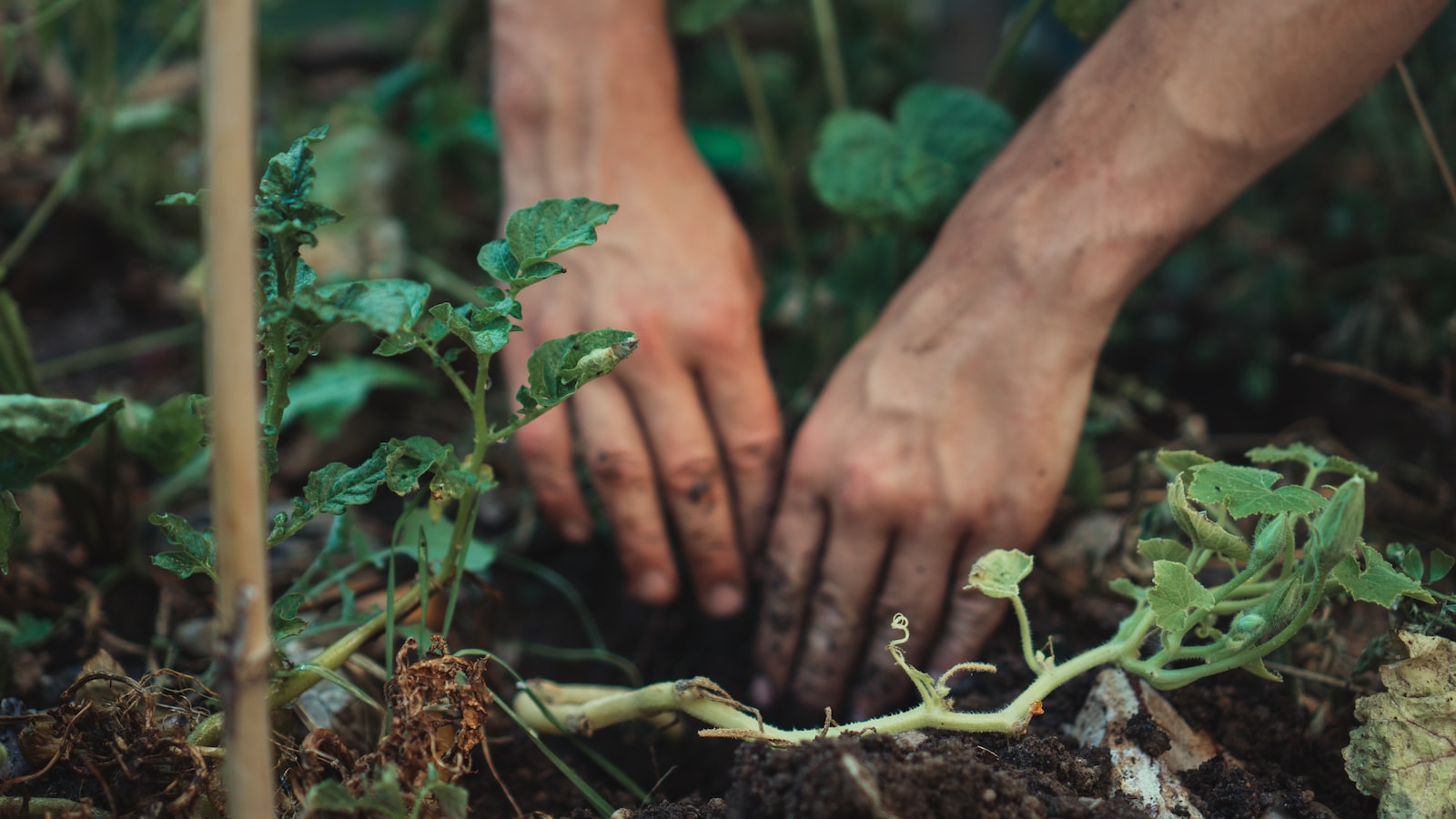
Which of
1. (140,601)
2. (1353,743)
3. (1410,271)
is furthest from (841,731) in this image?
(1410,271)

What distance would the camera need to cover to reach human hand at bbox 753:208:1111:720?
1.17 m

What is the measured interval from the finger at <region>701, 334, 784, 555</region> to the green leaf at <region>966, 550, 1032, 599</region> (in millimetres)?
492

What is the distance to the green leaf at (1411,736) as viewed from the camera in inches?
33.3

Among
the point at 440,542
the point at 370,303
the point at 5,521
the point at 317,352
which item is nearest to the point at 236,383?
the point at 370,303

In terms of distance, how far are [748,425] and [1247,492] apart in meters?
0.65

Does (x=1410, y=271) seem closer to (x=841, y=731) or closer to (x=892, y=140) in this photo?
(x=892, y=140)

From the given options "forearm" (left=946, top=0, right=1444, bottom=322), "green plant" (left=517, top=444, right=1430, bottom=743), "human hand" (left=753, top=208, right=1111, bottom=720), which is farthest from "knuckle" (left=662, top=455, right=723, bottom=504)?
"forearm" (left=946, top=0, right=1444, bottom=322)

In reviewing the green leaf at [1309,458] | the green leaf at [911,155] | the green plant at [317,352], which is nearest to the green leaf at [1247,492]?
the green leaf at [1309,458]

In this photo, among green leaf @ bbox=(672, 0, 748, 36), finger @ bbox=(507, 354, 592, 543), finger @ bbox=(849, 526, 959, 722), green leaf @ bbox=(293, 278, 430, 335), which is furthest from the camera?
green leaf @ bbox=(672, 0, 748, 36)

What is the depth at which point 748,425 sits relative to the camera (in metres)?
1.33

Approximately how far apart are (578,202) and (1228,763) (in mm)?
843

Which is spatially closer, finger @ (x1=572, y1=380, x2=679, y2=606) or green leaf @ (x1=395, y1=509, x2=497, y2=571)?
green leaf @ (x1=395, y1=509, x2=497, y2=571)

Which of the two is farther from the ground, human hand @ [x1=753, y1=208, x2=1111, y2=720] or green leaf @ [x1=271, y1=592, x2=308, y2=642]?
green leaf @ [x1=271, y1=592, x2=308, y2=642]

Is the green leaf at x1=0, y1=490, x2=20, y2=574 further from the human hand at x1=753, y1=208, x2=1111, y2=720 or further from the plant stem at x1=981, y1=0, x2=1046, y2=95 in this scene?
the plant stem at x1=981, y1=0, x2=1046, y2=95
